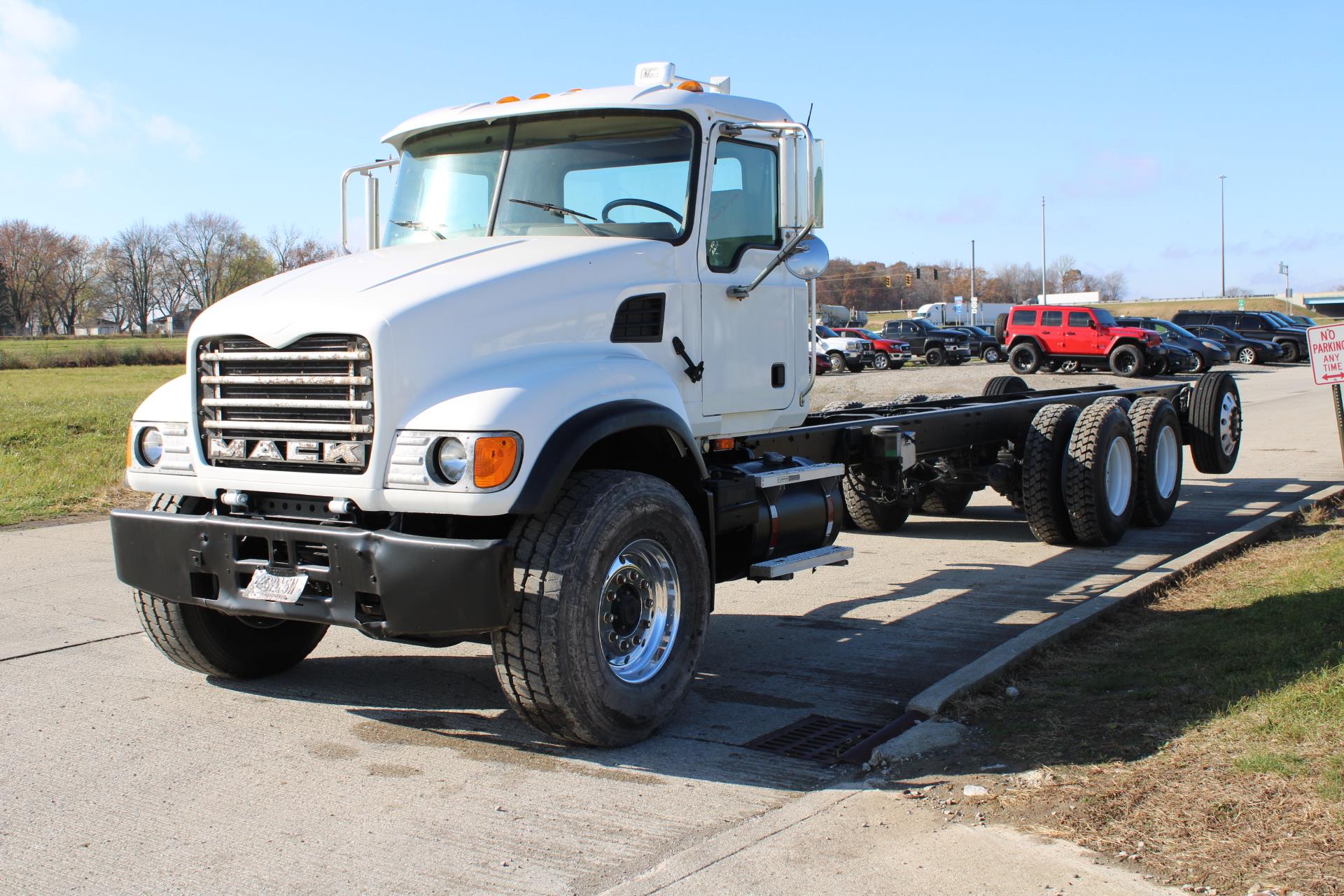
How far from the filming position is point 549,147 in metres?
6.08

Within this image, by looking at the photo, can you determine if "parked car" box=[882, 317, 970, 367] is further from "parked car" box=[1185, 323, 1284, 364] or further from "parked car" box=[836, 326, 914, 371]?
"parked car" box=[1185, 323, 1284, 364]

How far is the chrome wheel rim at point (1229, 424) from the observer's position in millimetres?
11695

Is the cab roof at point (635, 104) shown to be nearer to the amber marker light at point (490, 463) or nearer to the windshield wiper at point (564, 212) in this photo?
the windshield wiper at point (564, 212)

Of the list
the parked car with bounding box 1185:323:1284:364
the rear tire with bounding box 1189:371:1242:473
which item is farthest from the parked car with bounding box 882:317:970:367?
the rear tire with bounding box 1189:371:1242:473

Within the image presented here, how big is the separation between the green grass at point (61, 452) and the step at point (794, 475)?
29.3 ft

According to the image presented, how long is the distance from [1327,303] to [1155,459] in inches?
3922

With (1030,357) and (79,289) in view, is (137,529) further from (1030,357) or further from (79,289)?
(79,289)

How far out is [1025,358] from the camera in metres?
37.6

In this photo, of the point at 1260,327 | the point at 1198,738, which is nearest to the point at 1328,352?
the point at 1198,738

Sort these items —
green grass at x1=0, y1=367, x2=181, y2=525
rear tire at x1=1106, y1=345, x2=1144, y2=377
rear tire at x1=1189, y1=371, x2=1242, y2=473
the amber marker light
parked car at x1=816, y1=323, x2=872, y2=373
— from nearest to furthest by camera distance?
the amber marker light, rear tire at x1=1189, y1=371, x2=1242, y2=473, green grass at x1=0, y1=367, x2=181, y2=525, rear tire at x1=1106, y1=345, x2=1144, y2=377, parked car at x1=816, y1=323, x2=872, y2=373

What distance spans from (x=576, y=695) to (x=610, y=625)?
428mm

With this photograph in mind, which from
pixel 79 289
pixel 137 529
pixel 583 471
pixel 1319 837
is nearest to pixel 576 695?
pixel 583 471

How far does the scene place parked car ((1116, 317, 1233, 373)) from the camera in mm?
38500

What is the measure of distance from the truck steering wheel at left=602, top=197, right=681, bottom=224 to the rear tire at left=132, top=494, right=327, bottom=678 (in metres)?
2.32
